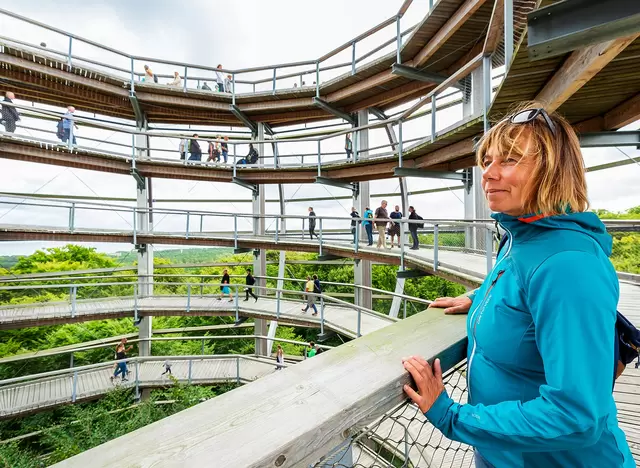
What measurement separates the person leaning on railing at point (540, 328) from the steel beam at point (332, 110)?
33.6ft

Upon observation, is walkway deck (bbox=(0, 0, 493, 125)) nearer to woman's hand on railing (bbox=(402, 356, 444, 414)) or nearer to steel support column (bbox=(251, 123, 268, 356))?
steel support column (bbox=(251, 123, 268, 356))

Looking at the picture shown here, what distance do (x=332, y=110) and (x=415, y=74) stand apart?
310cm

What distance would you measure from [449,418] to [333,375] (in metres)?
0.30

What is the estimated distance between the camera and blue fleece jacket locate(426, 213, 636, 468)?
545mm

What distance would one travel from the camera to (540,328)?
1.96 ft

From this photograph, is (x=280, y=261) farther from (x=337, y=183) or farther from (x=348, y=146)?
(x=348, y=146)

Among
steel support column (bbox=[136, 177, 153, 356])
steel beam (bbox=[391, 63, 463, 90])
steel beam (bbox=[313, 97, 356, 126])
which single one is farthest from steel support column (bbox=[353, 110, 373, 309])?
steel support column (bbox=[136, 177, 153, 356])

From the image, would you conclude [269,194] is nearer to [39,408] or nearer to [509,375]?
[39,408]

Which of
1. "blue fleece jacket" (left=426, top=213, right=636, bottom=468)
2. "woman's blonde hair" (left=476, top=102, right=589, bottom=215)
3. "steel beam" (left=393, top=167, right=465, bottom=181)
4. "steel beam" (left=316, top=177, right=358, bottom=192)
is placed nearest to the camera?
"blue fleece jacket" (left=426, top=213, right=636, bottom=468)

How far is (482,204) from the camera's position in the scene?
5980 mm

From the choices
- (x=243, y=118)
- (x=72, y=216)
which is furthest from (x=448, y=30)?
(x=72, y=216)

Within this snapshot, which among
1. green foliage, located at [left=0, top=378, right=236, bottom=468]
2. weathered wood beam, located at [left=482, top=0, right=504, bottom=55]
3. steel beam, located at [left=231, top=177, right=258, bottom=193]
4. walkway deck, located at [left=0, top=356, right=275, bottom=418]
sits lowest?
green foliage, located at [left=0, top=378, right=236, bottom=468]

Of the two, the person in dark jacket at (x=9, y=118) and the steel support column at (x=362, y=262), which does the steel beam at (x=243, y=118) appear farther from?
the person in dark jacket at (x=9, y=118)

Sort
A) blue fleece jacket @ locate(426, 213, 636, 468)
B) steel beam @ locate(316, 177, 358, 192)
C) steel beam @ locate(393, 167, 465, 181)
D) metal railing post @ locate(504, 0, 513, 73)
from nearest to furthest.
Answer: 1. blue fleece jacket @ locate(426, 213, 636, 468)
2. metal railing post @ locate(504, 0, 513, 73)
3. steel beam @ locate(393, 167, 465, 181)
4. steel beam @ locate(316, 177, 358, 192)
